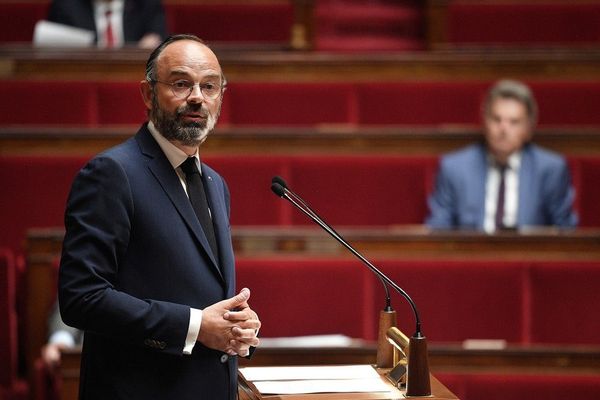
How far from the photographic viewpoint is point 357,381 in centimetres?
50

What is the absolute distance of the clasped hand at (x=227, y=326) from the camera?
1.50 feet


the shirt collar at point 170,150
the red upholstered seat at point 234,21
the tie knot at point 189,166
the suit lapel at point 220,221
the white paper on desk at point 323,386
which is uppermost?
the red upholstered seat at point 234,21

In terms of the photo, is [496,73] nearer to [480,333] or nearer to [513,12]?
[513,12]

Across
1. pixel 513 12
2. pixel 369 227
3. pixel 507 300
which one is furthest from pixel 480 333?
pixel 513 12

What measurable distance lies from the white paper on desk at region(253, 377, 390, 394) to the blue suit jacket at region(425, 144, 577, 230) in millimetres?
484

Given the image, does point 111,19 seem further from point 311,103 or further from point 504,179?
point 504,179

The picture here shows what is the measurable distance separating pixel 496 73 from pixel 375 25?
29 cm

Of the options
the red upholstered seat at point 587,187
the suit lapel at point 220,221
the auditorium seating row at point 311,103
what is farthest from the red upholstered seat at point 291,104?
the suit lapel at point 220,221

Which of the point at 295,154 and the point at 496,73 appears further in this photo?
the point at 496,73

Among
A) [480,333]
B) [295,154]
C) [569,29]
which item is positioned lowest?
[480,333]

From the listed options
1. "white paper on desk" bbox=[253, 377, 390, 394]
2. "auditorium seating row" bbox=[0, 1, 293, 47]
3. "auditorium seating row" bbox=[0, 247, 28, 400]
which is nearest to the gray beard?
"white paper on desk" bbox=[253, 377, 390, 394]

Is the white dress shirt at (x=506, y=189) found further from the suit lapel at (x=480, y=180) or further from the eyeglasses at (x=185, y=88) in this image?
the eyeglasses at (x=185, y=88)

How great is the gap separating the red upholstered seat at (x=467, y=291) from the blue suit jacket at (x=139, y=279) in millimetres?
329

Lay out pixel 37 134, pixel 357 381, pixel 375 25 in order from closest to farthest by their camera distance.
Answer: pixel 357 381 < pixel 37 134 < pixel 375 25
